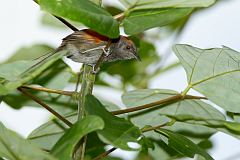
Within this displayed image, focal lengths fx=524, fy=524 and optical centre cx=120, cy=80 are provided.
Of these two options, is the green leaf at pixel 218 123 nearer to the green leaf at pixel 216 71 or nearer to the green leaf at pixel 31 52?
the green leaf at pixel 216 71

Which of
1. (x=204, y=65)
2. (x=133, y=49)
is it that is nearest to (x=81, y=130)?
(x=204, y=65)

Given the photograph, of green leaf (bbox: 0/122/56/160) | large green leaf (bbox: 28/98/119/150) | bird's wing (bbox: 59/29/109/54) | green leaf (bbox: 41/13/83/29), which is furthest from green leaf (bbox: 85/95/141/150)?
green leaf (bbox: 41/13/83/29)

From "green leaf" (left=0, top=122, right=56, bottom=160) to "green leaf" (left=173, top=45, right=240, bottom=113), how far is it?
1.91 ft

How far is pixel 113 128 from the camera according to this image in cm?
143

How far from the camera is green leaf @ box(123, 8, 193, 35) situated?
154 cm

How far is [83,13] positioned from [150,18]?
0.30 m

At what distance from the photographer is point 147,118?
1.88m

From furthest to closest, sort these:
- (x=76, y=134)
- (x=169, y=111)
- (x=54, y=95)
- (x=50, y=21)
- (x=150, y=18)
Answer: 1. (x=50, y=21)
2. (x=54, y=95)
3. (x=169, y=111)
4. (x=150, y=18)
5. (x=76, y=134)

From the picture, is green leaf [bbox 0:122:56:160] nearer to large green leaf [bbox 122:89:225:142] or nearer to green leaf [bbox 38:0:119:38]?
green leaf [bbox 38:0:119:38]

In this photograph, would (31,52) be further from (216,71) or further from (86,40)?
(216,71)

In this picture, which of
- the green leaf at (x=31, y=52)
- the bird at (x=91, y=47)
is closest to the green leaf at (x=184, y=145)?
the bird at (x=91, y=47)

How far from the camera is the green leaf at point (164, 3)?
4.84ft

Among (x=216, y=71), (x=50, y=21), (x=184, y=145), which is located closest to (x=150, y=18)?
(x=216, y=71)

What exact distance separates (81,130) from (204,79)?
56 centimetres
